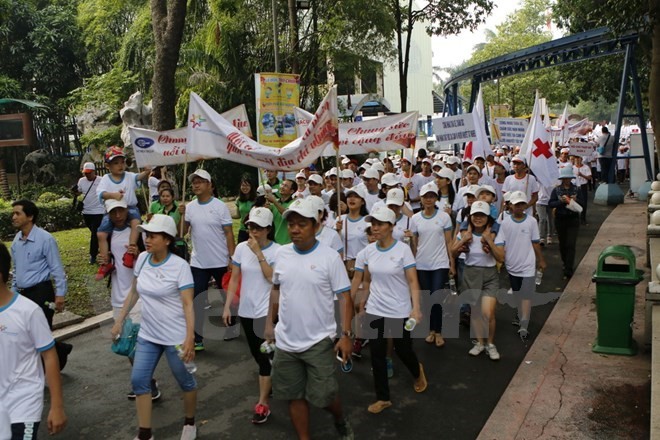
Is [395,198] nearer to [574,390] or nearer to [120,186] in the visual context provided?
[574,390]

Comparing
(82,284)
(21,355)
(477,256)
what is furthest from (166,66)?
(21,355)

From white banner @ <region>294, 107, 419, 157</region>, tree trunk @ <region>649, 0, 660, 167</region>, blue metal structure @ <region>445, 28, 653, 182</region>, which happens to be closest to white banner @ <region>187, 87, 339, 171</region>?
white banner @ <region>294, 107, 419, 157</region>

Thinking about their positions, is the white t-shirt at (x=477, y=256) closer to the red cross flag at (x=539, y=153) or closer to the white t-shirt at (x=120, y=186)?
the red cross flag at (x=539, y=153)

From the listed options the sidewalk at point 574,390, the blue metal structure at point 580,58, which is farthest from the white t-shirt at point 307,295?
the blue metal structure at point 580,58

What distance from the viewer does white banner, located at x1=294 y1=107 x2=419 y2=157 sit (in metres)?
8.55

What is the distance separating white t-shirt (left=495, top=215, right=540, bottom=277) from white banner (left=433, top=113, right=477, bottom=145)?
4.90 metres

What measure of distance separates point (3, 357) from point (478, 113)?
992 cm

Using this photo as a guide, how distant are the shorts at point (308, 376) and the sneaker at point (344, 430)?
351 mm

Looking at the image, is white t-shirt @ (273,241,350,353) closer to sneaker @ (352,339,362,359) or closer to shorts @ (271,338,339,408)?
shorts @ (271,338,339,408)

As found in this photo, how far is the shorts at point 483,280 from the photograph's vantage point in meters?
6.21

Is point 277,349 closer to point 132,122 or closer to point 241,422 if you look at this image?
point 241,422

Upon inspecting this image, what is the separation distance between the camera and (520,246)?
6848 millimetres

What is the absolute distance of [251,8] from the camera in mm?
20875

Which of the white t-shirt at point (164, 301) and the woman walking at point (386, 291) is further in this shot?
the woman walking at point (386, 291)
